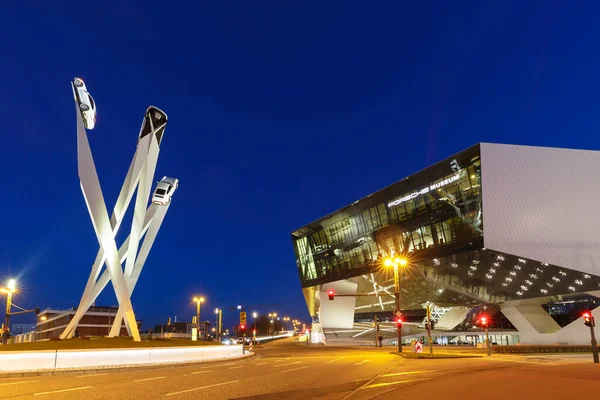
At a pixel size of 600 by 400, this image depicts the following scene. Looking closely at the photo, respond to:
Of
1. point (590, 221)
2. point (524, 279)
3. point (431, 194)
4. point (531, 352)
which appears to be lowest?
point (531, 352)

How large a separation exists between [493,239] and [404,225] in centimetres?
1349

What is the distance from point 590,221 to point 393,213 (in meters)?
19.9

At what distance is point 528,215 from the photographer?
141 ft

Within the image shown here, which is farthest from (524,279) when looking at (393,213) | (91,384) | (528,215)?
(91,384)

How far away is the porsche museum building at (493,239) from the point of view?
4284 cm

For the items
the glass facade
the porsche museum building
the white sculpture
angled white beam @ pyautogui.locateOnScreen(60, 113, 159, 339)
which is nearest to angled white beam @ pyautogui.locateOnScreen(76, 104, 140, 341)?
the white sculpture

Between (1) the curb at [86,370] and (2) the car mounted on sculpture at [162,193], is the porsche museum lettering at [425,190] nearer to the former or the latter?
(2) the car mounted on sculpture at [162,193]

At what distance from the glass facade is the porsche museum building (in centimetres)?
13

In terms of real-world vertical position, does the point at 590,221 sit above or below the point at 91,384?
above

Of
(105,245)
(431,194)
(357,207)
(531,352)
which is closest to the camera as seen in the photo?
(105,245)

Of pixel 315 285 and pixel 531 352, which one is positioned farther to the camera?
pixel 315 285

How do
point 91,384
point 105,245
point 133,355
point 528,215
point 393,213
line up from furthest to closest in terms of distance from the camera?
point 393,213, point 528,215, point 105,245, point 133,355, point 91,384

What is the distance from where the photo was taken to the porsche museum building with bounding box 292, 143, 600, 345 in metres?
42.8

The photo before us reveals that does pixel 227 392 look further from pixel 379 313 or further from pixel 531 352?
pixel 379 313
